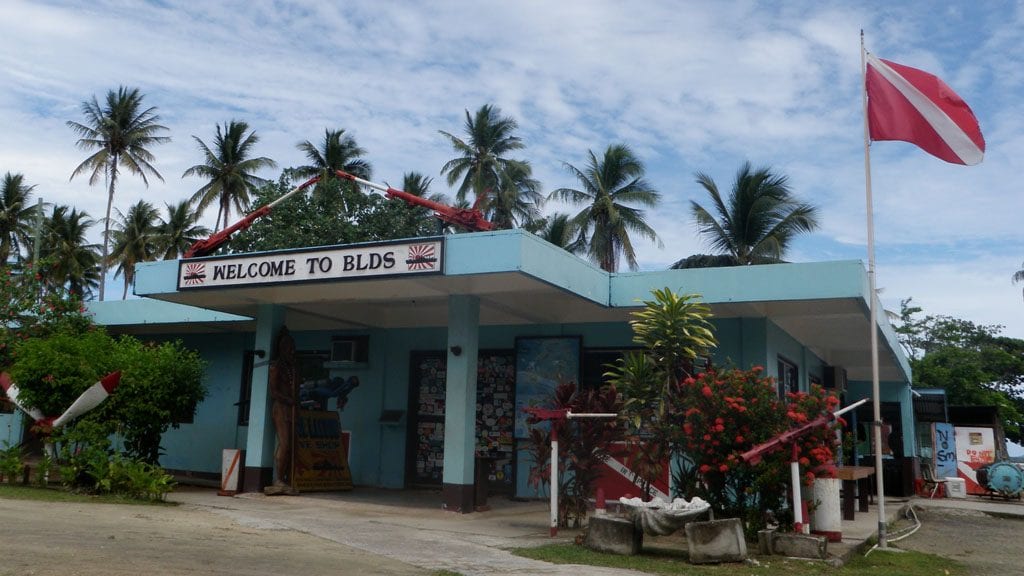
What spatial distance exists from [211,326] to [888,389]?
17.7 m

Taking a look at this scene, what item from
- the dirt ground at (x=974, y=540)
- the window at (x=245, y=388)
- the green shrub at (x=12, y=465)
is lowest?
the dirt ground at (x=974, y=540)

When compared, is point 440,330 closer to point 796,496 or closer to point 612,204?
point 796,496

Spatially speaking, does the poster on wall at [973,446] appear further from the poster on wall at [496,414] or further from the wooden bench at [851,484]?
the poster on wall at [496,414]

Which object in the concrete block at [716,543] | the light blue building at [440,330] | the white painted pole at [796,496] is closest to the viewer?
the concrete block at [716,543]

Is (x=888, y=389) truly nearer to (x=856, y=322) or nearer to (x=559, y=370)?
(x=856, y=322)

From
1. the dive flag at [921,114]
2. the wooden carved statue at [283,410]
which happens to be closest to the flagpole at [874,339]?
the dive flag at [921,114]

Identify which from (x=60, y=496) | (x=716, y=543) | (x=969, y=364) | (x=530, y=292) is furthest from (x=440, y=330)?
(x=969, y=364)

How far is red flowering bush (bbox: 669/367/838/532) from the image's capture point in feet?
29.0

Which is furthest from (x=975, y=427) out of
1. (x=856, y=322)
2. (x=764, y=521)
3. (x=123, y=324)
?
(x=123, y=324)

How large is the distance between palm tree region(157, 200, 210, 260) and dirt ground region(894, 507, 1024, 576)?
40819 millimetres

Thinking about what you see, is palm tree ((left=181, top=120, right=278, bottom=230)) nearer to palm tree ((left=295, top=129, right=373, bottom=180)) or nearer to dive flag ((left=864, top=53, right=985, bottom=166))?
palm tree ((left=295, top=129, right=373, bottom=180))

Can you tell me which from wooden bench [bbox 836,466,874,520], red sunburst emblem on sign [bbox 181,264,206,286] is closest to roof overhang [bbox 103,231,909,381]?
red sunburst emblem on sign [bbox 181,264,206,286]

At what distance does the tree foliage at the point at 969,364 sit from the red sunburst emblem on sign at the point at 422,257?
2634 centimetres

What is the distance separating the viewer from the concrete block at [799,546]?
844 cm
